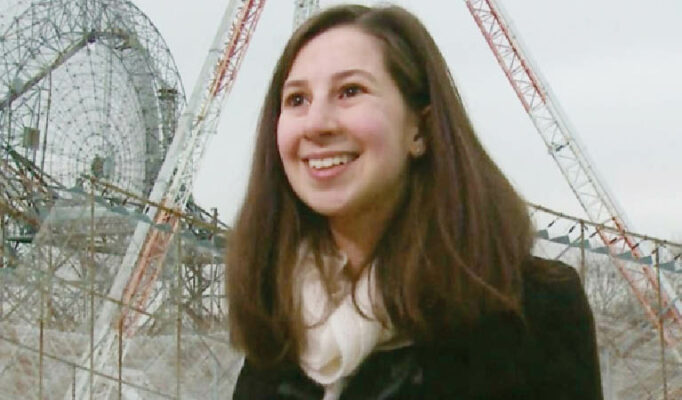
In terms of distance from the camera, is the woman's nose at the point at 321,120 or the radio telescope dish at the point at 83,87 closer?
the woman's nose at the point at 321,120

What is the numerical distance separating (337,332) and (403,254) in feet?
0.48

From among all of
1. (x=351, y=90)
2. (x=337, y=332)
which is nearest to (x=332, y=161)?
(x=351, y=90)

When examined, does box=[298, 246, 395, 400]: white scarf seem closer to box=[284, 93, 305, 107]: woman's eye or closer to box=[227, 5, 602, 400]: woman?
box=[227, 5, 602, 400]: woman

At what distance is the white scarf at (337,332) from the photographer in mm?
1467

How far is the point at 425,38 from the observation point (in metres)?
1.56

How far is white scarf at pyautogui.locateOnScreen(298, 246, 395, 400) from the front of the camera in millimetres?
1467

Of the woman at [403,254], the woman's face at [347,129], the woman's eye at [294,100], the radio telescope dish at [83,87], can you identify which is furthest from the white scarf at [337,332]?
the radio telescope dish at [83,87]

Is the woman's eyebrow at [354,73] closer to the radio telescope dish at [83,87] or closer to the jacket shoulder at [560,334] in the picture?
the jacket shoulder at [560,334]

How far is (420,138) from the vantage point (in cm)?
153

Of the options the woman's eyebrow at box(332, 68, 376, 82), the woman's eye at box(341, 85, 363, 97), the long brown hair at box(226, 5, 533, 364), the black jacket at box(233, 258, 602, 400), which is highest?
the woman's eyebrow at box(332, 68, 376, 82)

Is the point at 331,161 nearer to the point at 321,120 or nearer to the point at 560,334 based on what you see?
the point at 321,120

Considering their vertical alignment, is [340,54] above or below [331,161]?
above

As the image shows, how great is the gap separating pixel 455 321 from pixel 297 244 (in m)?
0.32

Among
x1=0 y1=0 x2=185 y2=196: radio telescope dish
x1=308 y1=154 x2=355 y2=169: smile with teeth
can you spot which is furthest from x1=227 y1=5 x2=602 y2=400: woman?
x1=0 y1=0 x2=185 y2=196: radio telescope dish
